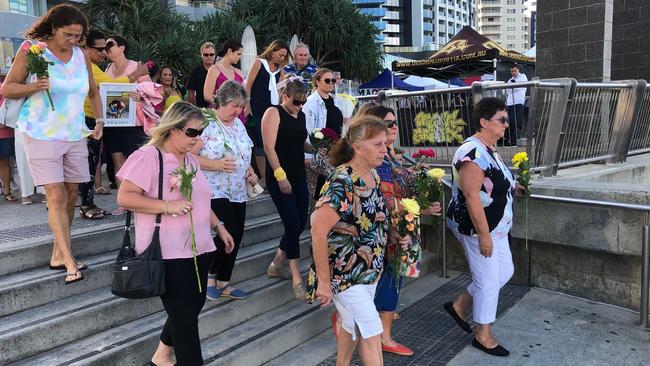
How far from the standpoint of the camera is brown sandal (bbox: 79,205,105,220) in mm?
5074

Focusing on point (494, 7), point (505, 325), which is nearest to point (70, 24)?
point (505, 325)

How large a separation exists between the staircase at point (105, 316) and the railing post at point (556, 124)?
334 centimetres

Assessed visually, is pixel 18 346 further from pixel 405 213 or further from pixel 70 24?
pixel 405 213

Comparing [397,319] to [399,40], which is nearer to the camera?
[397,319]

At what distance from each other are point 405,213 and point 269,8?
1272 inches

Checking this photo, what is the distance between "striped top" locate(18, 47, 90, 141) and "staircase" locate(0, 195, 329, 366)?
34.4 inches

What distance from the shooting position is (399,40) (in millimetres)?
124625

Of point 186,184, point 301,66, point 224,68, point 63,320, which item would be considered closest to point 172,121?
point 186,184

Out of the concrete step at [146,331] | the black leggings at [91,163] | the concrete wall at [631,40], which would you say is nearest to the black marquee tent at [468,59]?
the concrete wall at [631,40]

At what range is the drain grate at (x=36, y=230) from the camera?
14.3 ft

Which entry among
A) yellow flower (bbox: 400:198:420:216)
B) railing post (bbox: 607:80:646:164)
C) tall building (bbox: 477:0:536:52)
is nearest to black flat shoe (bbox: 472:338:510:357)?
yellow flower (bbox: 400:198:420:216)

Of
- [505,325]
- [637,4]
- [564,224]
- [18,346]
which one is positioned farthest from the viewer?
[637,4]

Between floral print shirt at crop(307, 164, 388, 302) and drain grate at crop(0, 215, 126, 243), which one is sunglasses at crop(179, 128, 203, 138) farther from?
drain grate at crop(0, 215, 126, 243)

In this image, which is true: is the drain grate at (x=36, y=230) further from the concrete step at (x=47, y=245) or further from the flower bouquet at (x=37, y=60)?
the flower bouquet at (x=37, y=60)
